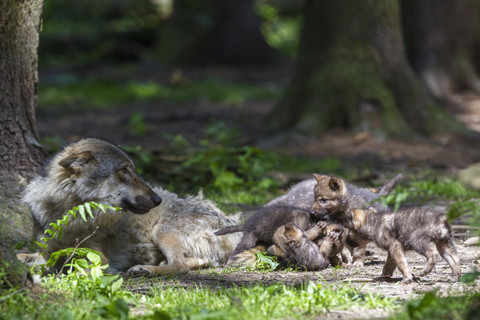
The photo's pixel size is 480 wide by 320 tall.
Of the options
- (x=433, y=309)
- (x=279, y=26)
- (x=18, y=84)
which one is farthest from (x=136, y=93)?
(x=279, y=26)

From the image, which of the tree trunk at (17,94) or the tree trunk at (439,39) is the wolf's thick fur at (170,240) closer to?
the tree trunk at (17,94)

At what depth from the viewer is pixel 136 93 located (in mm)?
19609

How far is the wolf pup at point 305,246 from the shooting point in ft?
19.7

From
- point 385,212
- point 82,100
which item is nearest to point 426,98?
point 385,212

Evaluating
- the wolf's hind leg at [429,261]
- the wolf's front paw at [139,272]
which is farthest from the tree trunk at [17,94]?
the wolf's hind leg at [429,261]

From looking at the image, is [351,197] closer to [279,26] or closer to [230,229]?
[230,229]

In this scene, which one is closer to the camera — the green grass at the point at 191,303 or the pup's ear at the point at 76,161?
the green grass at the point at 191,303

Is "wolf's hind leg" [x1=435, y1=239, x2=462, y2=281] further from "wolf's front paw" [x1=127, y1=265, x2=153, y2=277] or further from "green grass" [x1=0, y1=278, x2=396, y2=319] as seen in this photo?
"wolf's front paw" [x1=127, y1=265, x2=153, y2=277]

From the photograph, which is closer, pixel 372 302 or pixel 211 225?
pixel 372 302

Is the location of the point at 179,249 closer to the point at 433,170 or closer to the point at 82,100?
the point at 433,170

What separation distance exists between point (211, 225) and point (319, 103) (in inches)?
234

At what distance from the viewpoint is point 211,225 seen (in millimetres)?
6688

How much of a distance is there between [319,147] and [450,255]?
21.1ft

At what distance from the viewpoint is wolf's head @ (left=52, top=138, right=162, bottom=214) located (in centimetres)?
594
